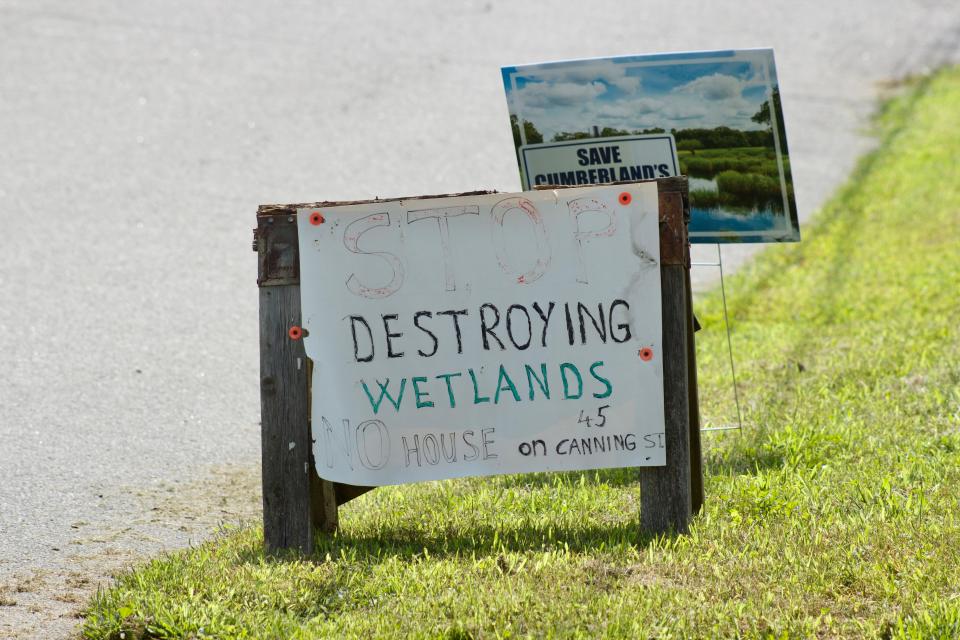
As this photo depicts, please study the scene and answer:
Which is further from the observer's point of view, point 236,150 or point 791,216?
point 236,150

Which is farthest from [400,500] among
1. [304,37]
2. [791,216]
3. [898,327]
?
[304,37]

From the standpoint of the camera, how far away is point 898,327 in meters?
7.20

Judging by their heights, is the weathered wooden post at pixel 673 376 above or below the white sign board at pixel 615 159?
below

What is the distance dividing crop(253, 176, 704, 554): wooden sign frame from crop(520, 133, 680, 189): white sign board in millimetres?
1086

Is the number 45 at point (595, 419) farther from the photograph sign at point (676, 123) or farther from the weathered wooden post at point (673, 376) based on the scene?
the photograph sign at point (676, 123)

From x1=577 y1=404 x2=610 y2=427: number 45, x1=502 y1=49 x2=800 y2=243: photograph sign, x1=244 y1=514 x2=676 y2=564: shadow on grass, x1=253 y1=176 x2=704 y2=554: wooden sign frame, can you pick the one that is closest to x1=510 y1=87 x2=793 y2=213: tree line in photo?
x1=502 y1=49 x2=800 y2=243: photograph sign

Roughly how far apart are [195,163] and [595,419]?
7.26 meters

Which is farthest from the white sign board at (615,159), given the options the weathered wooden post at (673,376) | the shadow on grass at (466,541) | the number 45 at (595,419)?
the shadow on grass at (466,541)

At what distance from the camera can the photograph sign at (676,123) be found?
17.1 ft

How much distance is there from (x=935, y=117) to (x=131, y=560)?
12256 millimetres

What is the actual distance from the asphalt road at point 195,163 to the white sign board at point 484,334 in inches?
42.9

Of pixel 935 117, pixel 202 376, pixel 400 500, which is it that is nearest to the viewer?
pixel 400 500

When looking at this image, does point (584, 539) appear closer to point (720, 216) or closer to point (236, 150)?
point (720, 216)

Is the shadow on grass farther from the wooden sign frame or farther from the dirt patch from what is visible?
the dirt patch
